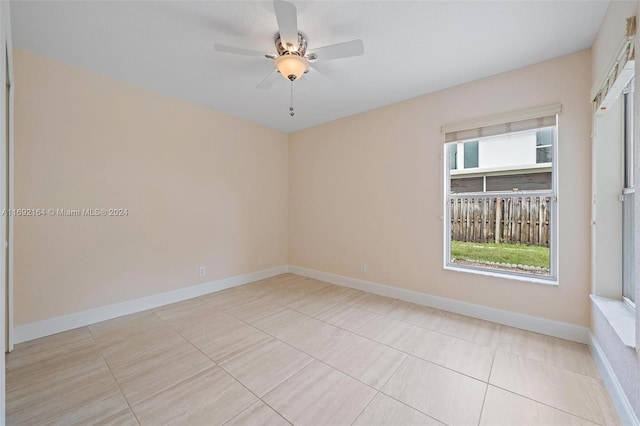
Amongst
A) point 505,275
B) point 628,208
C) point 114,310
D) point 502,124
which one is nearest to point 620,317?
point 628,208

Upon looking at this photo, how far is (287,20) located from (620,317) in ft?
10.2

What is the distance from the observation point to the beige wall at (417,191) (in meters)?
2.39

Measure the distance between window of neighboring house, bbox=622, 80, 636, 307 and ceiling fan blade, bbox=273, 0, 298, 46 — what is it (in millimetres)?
2486

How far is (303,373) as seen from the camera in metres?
1.96

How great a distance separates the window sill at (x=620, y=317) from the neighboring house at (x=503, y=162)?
3.67 feet

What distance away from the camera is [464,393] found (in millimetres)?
1745

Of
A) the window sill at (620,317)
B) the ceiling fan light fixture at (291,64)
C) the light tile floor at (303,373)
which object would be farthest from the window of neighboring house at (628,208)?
the ceiling fan light fixture at (291,64)

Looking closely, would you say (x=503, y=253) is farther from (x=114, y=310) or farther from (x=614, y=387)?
Result: (x=114, y=310)

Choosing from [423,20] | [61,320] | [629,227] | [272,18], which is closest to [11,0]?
[272,18]

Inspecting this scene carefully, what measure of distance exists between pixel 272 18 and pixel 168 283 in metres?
3.22

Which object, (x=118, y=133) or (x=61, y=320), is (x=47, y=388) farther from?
(x=118, y=133)

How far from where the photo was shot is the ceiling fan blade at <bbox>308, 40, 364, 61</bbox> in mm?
1944

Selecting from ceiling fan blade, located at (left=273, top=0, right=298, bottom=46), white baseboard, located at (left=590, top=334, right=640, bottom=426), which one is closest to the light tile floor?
white baseboard, located at (left=590, top=334, right=640, bottom=426)

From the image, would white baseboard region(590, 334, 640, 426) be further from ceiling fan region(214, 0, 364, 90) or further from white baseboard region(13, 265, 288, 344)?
white baseboard region(13, 265, 288, 344)
